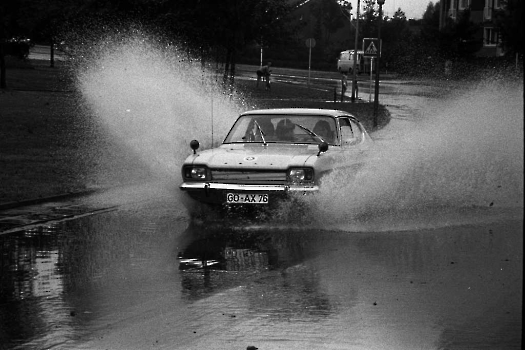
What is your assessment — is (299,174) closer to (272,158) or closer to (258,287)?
(272,158)

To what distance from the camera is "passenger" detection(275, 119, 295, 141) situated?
13703 mm

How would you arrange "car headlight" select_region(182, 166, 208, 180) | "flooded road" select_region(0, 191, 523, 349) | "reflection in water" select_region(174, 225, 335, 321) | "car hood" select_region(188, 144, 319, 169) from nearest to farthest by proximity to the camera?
"flooded road" select_region(0, 191, 523, 349) → "reflection in water" select_region(174, 225, 335, 321) → "car hood" select_region(188, 144, 319, 169) → "car headlight" select_region(182, 166, 208, 180)

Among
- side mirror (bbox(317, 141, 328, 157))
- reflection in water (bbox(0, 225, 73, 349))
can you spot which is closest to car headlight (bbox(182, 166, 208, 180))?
side mirror (bbox(317, 141, 328, 157))

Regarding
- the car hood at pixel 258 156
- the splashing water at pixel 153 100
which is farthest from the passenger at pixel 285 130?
the splashing water at pixel 153 100

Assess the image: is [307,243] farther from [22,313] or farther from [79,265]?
[22,313]

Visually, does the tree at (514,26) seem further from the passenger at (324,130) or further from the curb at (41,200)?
the curb at (41,200)

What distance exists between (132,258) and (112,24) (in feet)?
70.7

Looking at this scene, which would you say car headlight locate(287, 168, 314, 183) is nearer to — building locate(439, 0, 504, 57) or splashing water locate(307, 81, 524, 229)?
splashing water locate(307, 81, 524, 229)

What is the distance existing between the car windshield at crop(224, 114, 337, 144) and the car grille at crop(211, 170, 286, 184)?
1.36 meters

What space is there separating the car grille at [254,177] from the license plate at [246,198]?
176mm

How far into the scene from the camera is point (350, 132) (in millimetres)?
14156

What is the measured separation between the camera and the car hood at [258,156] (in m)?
12.4

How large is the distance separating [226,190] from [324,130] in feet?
6.74

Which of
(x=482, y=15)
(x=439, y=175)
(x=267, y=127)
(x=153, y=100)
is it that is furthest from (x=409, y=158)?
(x=482, y=15)
